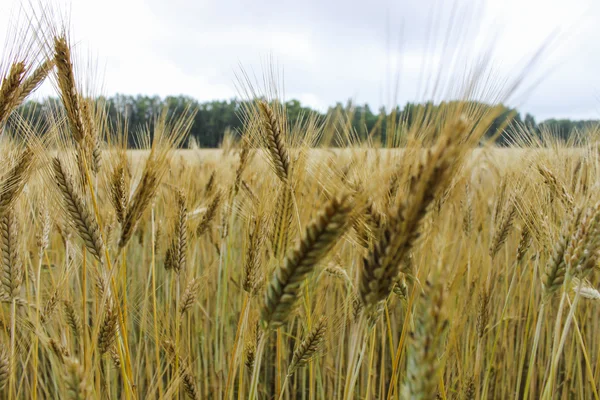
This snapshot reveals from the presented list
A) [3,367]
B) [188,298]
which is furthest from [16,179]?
[188,298]

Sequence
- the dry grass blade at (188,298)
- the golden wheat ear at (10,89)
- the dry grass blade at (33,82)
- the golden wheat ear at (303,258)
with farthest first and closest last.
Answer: the dry grass blade at (188,298)
the dry grass blade at (33,82)
the golden wheat ear at (10,89)
the golden wheat ear at (303,258)

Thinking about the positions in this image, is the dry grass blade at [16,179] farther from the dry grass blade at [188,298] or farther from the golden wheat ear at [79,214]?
the dry grass blade at [188,298]

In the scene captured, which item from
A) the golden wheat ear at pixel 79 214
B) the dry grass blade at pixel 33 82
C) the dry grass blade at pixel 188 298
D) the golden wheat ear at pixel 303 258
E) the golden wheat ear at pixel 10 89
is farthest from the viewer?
the dry grass blade at pixel 188 298

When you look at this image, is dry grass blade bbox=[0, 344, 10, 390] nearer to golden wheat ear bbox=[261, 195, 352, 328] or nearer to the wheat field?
the wheat field

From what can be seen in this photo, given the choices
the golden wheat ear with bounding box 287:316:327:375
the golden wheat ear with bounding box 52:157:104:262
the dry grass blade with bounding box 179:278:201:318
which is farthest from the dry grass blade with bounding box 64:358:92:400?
the dry grass blade with bounding box 179:278:201:318

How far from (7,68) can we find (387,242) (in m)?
1.29

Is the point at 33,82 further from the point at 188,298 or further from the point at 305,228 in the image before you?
the point at 305,228

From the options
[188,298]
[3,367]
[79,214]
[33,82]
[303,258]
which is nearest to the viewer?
[303,258]

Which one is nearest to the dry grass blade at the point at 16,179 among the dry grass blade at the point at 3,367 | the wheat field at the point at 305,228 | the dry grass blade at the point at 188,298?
the wheat field at the point at 305,228

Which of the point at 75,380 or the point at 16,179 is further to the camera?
the point at 16,179

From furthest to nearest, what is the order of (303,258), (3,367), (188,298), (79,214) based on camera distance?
(188,298) → (3,367) → (79,214) → (303,258)

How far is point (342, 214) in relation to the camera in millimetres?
680

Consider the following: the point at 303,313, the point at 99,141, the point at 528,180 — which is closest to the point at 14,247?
the point at 99,141

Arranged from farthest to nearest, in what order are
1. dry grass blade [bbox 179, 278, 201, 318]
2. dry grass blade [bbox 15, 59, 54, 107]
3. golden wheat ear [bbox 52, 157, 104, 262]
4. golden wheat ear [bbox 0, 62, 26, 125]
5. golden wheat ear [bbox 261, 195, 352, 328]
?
1. dry grass blade [bbox 179, 278, 201, 318]
2. dry grass blade [bbox 15, 59, 54, 107]
3. golden wheat ear [bbox 0, 62, 26, 125]
4. golden wheat ear [bbox 52, 157, 104, 262]
5. golden wheat ear [bbox 261, 195, 352, 328]
